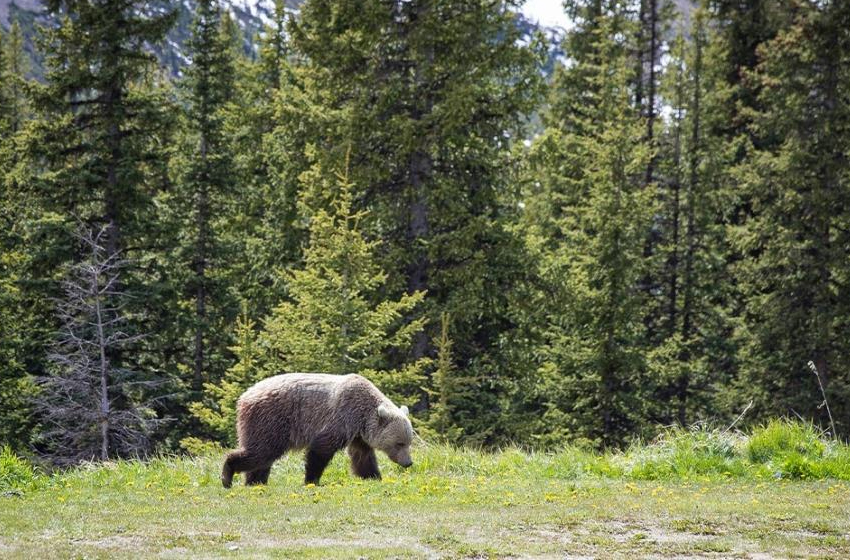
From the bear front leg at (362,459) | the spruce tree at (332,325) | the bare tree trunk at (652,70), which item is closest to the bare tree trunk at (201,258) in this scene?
the spruce tree at (332,325)

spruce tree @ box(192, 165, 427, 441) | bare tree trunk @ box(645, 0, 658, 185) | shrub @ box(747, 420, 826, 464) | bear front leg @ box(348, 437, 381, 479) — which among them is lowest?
bear front leg @ box(348, 437, 381, 479)

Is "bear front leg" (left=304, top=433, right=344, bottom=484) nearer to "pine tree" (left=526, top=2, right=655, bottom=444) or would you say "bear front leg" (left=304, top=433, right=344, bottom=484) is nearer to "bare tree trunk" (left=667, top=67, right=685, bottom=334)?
"pine tree" (left=526, top=2, right=655, bottom=444)

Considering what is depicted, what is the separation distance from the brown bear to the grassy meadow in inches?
17.0

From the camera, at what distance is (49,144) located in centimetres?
2775

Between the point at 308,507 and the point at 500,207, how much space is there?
1787 centimetres

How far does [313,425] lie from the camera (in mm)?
12656

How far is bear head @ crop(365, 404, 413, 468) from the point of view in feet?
41.7

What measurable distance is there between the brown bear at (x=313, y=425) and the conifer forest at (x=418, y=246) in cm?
625

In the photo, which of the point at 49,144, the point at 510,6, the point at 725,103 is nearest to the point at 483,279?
the point at 510,6

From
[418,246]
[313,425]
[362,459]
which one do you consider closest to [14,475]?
[313,425]

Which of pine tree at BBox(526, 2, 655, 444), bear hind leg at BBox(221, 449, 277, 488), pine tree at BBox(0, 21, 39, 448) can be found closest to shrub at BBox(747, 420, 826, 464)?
bear hind leg at BBox(221, 449, 277, 488)

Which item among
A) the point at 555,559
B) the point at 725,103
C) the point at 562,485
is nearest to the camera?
the point at 555,559

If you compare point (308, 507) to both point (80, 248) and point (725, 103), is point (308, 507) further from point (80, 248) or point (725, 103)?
point (725, 103)

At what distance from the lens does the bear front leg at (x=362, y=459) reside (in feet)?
42.9
